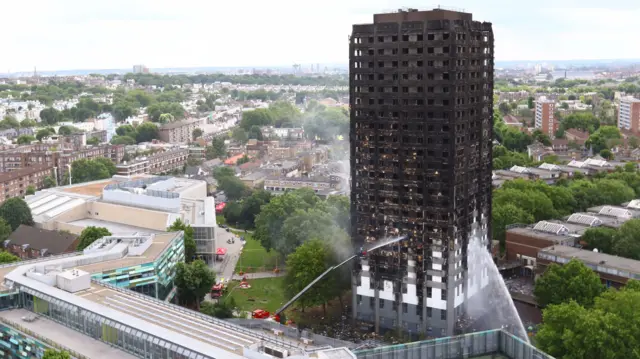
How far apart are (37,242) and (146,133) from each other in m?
50.0

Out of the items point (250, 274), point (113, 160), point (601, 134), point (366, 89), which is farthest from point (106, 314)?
point (601, 134)

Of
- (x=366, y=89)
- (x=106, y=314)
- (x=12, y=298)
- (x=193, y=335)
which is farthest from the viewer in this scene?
(x=366, y=89)

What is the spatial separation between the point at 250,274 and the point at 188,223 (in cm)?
482

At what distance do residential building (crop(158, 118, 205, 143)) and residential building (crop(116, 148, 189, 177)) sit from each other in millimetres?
14251

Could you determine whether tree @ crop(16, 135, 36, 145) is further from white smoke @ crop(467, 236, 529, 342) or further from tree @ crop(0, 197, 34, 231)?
white smoke @ crop(467, 236, 529, 342)

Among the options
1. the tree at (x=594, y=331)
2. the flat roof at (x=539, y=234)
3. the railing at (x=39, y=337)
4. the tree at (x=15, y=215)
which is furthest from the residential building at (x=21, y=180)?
the tree at (x=594, y=331)

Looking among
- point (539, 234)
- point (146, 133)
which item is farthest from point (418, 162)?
point (146, 133)

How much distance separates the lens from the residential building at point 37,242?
38188mm

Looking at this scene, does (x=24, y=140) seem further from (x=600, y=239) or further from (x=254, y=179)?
(x=600, y=239)

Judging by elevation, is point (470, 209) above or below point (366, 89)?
below

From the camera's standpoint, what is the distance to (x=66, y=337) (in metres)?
21.6

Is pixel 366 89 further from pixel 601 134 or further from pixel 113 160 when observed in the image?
pixel 601 134

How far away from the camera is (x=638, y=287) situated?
2756cm

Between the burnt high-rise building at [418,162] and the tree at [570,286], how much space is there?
256cm
